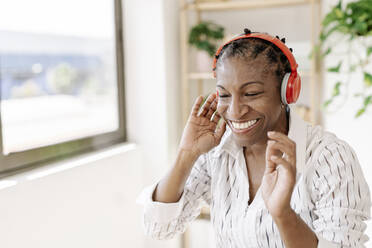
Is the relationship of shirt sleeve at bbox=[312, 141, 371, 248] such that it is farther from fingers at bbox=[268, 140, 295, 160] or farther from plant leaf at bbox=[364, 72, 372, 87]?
plant leaf at bbox=[364, 72, 372, 87]

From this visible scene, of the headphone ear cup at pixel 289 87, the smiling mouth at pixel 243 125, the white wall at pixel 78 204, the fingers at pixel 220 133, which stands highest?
the headphone ear cup at pixel 289 87

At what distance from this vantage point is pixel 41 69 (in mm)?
2096

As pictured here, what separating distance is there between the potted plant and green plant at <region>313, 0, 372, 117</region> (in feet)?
2.06

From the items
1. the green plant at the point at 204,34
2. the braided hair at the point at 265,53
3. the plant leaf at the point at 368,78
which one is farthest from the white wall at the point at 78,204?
the plant leaf at the point at 368,78

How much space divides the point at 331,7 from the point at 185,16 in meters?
0.90

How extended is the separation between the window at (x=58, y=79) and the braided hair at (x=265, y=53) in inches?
47.0

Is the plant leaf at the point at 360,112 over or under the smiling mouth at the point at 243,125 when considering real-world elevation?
under

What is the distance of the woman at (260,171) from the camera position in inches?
38.9

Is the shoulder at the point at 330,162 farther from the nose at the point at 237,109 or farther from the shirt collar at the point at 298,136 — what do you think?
the nose at the point at 237,109

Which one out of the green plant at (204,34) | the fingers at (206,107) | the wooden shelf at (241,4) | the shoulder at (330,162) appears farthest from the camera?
the green plant at (204,34)

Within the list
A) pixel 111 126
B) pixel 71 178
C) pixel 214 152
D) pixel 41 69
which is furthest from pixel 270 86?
pixel 111 126

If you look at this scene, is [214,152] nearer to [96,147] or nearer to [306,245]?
[306,245]

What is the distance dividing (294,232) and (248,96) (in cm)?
35

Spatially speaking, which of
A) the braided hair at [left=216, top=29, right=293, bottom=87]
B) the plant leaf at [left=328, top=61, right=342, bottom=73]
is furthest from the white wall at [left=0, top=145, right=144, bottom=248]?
the plant leaf at [left=328, top=61, right=342, bottom=73]
